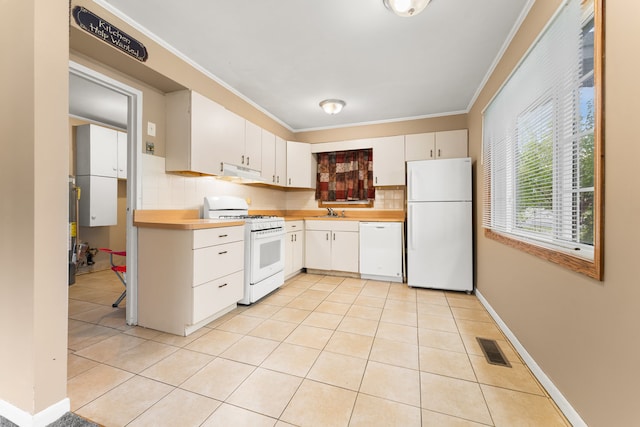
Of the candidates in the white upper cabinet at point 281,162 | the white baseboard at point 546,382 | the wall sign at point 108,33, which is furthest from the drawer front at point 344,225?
the wall sign at point 108,33

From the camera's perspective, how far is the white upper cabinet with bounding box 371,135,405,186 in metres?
3.92

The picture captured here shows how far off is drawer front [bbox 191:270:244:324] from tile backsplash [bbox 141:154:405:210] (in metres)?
0.89

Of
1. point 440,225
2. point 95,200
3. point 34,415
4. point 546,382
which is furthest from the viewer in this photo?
point 95,200

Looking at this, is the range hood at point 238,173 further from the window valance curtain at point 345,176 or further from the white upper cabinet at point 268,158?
the window valance curtain at point 345,176

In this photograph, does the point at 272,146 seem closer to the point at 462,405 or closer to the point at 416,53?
the point at 416,53

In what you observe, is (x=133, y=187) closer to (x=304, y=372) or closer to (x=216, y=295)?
(x=216, y=295)

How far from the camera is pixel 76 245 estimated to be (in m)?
3.79

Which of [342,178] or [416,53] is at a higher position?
[416,53]

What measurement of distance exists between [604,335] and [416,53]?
2.36 meters

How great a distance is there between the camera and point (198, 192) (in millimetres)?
2918

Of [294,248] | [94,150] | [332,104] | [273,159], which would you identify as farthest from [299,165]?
[94,150]

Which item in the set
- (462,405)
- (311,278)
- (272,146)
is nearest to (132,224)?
(272,146)

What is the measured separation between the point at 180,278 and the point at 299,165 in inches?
105

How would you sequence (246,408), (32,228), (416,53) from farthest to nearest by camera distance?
(416,53)
(246,408)
(32,228)
